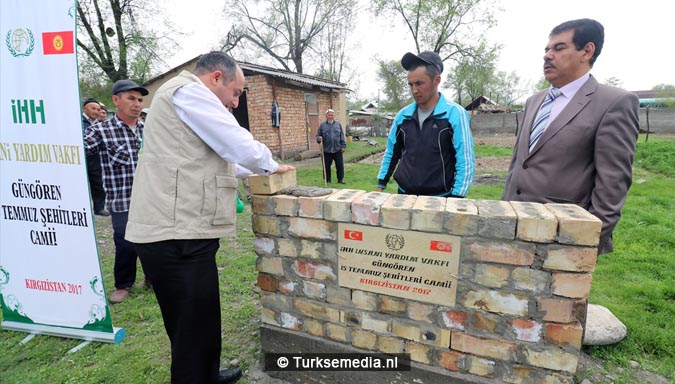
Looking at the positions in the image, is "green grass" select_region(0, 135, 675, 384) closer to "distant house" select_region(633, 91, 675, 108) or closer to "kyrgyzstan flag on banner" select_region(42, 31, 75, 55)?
"kyrgyzstan flag on banner" select_region(42, 31, 75, 55)

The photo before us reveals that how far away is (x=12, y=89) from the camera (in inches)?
100

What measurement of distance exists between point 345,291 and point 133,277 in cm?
255

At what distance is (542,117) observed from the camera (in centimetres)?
220

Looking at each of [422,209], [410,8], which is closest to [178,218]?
[422,209]

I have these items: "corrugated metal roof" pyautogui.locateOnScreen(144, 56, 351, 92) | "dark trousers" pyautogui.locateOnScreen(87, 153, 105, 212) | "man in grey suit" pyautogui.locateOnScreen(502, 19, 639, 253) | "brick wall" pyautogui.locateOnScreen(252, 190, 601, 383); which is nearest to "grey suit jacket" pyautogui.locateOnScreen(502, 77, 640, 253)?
"man in grey suit" pyautogui.locateOnScreen(502, 19, 639, 253)

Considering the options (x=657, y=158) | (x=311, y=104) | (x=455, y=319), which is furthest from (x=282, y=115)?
(x=657, y=158)

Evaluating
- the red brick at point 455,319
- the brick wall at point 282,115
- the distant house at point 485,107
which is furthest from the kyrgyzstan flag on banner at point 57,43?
the distant house at point 485,107

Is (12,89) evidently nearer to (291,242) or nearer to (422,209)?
(291,242)

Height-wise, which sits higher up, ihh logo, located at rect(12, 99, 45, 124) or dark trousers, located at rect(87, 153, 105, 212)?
ihh logo, located at rect(12, 99, 45, 124)

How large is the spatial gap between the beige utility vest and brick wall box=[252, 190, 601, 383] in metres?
0.44

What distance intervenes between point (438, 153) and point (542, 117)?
686 millimetres

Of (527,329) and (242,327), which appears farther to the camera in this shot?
(242,327)

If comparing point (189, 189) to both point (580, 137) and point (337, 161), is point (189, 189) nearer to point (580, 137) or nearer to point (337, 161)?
point (580, 137)

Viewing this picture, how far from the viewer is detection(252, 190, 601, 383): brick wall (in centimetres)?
157
